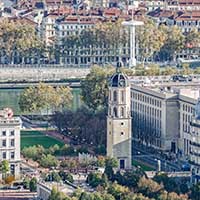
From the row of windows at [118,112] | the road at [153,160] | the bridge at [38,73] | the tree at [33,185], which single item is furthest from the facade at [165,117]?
the bridge at [38,73]

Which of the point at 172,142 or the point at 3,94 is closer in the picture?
the point at 172,142

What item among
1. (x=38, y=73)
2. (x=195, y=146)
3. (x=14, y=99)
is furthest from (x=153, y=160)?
(x=38, y=73)

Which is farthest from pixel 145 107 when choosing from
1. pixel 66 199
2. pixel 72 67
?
pixel 72 67

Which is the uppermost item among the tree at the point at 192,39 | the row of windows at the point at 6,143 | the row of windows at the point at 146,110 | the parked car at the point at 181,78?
the parked car at the point at 181,78

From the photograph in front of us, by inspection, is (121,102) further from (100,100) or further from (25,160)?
(100,100)

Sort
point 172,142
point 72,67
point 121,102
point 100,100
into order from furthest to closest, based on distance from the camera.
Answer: point 72,67 → point 100,100 → point 172,142 → point 121,102

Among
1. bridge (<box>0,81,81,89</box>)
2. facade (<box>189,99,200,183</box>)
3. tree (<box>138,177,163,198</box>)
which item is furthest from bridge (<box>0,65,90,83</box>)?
tree (<box>138,177,163,198</box>)

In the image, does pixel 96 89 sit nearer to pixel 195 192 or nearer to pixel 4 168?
pixel 4 168

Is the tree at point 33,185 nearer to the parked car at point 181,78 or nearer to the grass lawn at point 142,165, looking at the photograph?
the grass lawn at point 142,165
